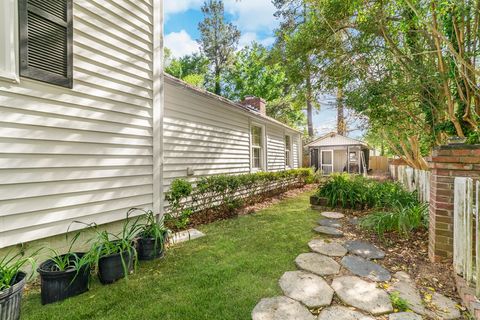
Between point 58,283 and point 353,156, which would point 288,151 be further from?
point 58,283

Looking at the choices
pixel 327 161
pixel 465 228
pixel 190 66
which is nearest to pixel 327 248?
pixel 465 228

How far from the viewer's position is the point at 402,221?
4156 mm

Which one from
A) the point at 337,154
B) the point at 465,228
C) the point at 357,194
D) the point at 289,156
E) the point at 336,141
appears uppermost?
the point at 336,141

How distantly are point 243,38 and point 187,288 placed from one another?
21.8 metres

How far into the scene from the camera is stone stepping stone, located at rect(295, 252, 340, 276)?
3.03m

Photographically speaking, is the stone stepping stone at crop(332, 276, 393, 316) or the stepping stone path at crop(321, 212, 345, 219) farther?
the stepping stone path at crop(321, 212, 345, 219)

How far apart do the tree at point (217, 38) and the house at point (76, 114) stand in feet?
58.4

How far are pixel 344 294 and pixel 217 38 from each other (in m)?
21.9

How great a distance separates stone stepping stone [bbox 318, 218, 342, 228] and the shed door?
1601 centimetres

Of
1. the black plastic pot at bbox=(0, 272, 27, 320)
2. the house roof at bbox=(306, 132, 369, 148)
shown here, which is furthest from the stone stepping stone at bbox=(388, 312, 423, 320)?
the house roof at bbox=(306, 132, 369, 148)

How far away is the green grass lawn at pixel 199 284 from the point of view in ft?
7.27

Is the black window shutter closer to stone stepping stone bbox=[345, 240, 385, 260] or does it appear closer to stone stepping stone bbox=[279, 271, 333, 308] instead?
stone stepping stone bbox=[279, 271, 333, 308]

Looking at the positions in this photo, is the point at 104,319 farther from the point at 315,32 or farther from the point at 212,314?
the point at 315,32

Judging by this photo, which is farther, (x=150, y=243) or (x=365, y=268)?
(x=150, y=243)
